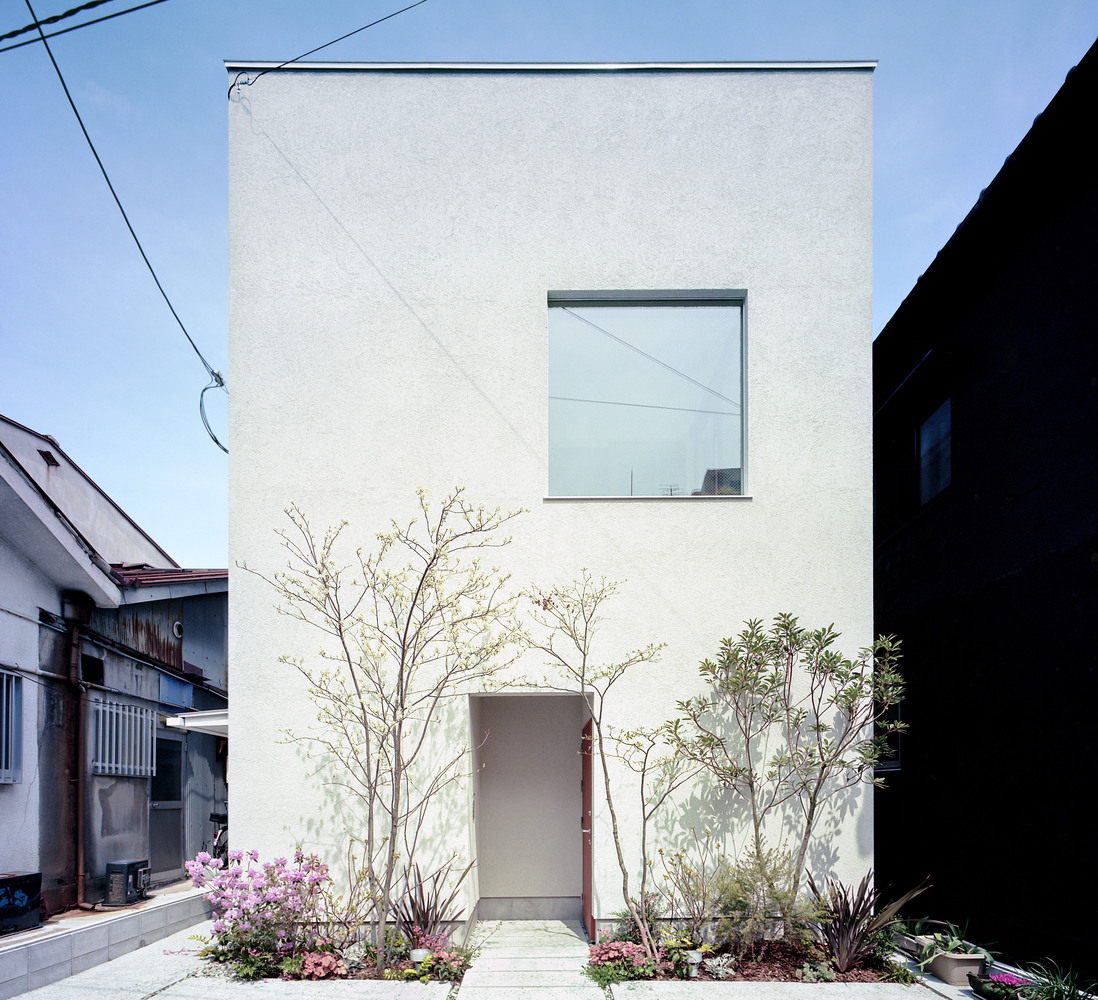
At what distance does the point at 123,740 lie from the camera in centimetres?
885

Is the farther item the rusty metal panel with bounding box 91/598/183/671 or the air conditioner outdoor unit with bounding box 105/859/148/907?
the rusty metal panel with bounding box 91/598/183/671

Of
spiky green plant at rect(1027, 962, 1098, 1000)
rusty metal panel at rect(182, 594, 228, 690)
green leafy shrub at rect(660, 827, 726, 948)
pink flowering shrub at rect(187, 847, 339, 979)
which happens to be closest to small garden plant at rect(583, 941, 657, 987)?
green leafy shrub at rect(660, 827, 726, 948)

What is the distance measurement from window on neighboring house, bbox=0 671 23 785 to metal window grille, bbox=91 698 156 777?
1.19m

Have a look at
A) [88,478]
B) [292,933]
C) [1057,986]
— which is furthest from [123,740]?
[1057,986]

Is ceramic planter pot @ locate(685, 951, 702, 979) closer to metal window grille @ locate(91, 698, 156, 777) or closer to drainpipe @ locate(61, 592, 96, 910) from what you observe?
drainpipe @ locate(61, 592, 96, 910)

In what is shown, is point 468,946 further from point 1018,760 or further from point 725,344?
point 725,344

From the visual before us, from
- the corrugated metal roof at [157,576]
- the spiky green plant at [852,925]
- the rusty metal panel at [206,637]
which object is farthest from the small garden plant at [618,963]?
the rusty metal panel at [206,637]

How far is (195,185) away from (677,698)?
6.85 meters

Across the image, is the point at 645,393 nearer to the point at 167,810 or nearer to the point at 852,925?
the point at 852,925

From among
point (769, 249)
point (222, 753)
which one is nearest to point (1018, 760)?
point (769, 249)

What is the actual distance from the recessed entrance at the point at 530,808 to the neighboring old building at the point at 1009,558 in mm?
3547

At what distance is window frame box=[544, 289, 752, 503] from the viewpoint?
6.34m

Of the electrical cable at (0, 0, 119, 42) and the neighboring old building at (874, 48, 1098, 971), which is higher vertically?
the electrical cable at (0, 0, 119, 42)

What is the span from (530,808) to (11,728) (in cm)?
488
